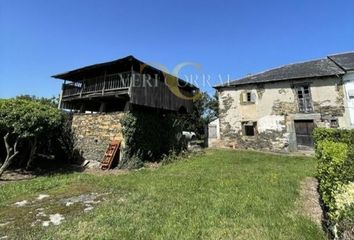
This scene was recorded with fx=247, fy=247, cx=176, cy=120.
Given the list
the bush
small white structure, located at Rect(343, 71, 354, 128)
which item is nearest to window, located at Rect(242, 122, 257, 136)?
the bush

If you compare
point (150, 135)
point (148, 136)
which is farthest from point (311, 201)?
point (150, 135)

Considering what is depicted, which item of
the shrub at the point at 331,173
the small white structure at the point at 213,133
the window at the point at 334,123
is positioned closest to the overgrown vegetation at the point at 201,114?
the small white structure at the point at 213,133

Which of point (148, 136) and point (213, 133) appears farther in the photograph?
point (213, 133)

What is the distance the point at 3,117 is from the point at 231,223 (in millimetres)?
10078

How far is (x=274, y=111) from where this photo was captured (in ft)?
57.9

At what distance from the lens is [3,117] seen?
1016cm

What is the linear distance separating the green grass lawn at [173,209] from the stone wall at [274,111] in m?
8.96

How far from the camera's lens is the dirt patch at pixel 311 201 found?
4.91m

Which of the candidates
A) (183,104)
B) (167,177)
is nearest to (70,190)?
(167,177)

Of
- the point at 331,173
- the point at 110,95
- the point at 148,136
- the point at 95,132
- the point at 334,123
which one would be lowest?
the point at 331,173

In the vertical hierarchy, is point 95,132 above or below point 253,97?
below

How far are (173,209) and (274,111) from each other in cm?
1435

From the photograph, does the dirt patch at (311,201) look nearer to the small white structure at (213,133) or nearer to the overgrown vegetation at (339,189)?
the overgrown vegetation at (339,189)

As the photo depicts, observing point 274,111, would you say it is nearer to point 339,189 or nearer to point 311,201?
point 311,201
